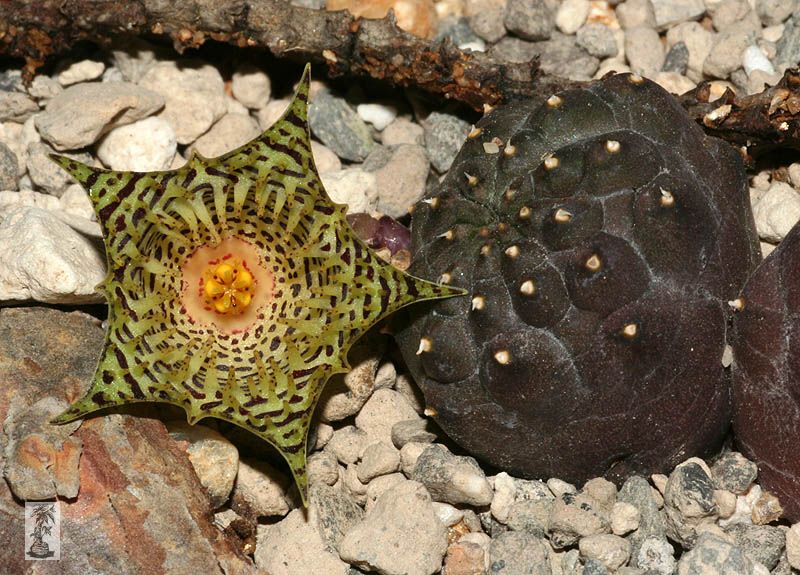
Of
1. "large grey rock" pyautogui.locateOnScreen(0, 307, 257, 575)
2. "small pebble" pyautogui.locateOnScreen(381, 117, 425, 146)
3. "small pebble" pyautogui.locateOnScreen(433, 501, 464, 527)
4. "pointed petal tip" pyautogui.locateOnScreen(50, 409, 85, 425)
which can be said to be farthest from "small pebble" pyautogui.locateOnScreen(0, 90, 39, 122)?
"small pebble" pyautogui.locateOnScreen(433, 501, 464, 527)

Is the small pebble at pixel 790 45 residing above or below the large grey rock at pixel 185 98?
above

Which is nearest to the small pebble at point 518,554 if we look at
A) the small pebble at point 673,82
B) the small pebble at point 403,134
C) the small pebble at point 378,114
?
the small pebble at point 403,134

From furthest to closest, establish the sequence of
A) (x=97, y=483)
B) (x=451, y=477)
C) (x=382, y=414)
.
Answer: (x=382, y=414)
(x=451, y=477)
(x=97, y=483)

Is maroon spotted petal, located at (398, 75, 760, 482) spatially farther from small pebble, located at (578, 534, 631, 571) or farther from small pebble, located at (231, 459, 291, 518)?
small pebble, located at (231, 459, 291, 518)

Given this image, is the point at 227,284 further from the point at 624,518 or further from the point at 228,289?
the point at 624,518

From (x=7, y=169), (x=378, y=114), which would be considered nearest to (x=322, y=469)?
(x=378, y=114)

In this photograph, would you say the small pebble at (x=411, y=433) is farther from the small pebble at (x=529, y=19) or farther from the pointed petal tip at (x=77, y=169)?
the small pebble at (x=529, y=19)
